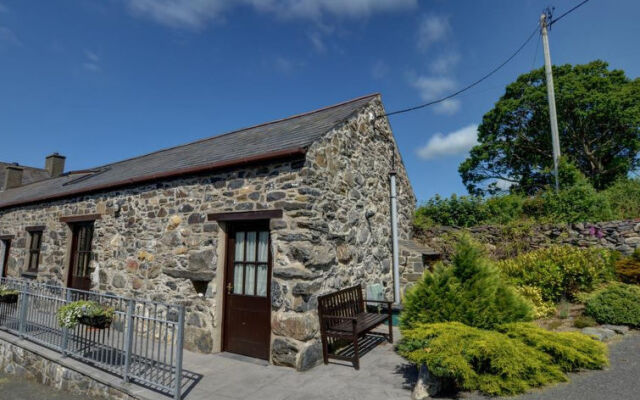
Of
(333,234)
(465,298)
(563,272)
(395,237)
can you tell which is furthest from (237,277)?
(563,272)

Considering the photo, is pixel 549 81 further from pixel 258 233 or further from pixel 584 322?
pixel 258 233

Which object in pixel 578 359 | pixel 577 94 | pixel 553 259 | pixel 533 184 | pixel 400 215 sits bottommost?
pixel 578 359

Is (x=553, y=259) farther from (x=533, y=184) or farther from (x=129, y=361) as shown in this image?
(x=533, y=184)

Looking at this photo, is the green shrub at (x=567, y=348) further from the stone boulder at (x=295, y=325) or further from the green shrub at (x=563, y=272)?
the green shrub at (x=563, y=272)

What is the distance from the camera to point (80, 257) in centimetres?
928

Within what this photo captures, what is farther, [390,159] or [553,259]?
[390,159]

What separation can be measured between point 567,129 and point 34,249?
22933 mm

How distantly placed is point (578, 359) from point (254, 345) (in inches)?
182

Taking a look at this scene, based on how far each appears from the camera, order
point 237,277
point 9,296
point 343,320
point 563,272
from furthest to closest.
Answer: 1. point 563,272
2. point 9,296
3. point 237,277
4. point 343,320

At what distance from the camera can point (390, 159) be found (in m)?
9.16

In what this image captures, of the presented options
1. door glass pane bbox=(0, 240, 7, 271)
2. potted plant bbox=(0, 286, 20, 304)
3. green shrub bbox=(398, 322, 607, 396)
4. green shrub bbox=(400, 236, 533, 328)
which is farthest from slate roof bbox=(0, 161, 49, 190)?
green shrub bbox=(398, 322, 607, 396)

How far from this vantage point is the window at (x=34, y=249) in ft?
Answer: 35.9

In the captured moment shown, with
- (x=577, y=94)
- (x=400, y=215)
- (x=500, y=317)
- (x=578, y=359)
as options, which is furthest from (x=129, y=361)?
(x=577, y=94)

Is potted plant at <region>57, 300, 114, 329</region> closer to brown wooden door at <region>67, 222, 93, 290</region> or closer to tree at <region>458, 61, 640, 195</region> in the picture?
brown wooden door at <region>67, 222, 93, 290</region>
